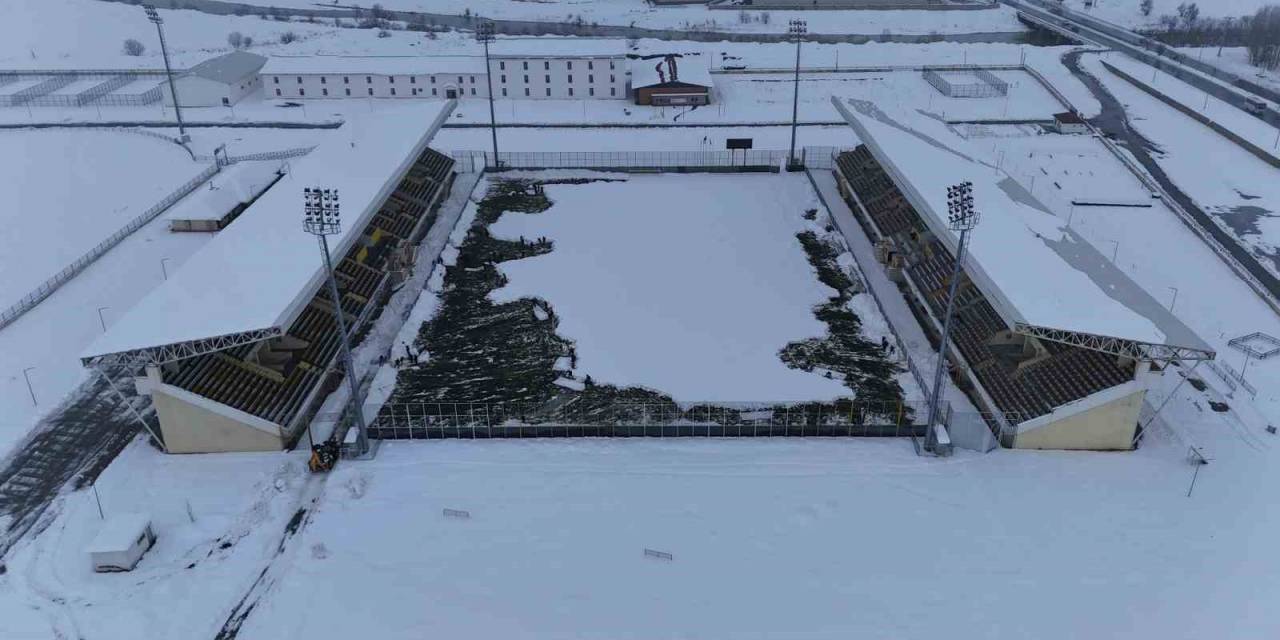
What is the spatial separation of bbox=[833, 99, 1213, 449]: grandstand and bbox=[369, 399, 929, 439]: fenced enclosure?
10.8 feet

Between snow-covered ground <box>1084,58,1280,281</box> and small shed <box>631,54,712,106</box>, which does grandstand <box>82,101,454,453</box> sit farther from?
snow-covered ground <box>1084,58,1280,281</box>

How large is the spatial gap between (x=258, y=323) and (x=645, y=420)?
1136 cm

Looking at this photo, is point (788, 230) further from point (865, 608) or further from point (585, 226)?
point (865, 608)

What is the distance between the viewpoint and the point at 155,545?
71.2 ft

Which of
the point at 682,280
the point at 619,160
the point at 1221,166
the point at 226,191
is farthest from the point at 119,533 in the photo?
the point at 1221,166

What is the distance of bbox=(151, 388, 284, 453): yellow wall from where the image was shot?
80.7 feet

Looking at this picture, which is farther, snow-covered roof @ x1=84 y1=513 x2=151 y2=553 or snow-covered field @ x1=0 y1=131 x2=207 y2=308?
snow-covered field @ x1=0 y1=131 x2=207 y2=308

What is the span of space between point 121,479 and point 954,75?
216 feet

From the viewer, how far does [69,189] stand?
153 feet

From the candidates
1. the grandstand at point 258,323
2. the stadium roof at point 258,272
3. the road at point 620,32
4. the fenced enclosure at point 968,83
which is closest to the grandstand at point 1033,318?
the grandstand at point 258,323

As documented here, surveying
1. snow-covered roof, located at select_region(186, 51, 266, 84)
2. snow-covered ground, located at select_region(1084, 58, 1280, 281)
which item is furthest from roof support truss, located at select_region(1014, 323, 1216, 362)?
snow-covered roof, located at select_region(186, 51, 266, 84)

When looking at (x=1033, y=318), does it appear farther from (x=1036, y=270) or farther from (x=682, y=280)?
(x=682, y=280)

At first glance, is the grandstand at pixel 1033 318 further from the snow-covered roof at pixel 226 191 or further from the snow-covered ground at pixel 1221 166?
the snow-covered roof at pixel 226 191

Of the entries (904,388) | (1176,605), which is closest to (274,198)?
(904,388)
